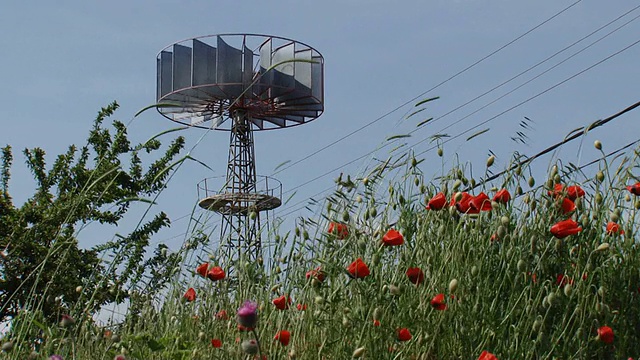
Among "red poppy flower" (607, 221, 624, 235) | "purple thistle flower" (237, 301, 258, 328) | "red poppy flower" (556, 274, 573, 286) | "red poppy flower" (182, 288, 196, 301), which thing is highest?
"red poppy flower" (607, 221, 624, 235)

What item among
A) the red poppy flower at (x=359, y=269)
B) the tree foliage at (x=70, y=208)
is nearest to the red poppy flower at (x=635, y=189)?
the red poppy flower at (x=359, y=269)

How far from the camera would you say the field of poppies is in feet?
9.05

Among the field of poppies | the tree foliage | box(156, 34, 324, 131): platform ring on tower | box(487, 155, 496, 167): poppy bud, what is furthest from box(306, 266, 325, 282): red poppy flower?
box(156, 34, 324, 131): platform ring on tower

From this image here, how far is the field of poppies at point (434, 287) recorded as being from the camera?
2.76 meters

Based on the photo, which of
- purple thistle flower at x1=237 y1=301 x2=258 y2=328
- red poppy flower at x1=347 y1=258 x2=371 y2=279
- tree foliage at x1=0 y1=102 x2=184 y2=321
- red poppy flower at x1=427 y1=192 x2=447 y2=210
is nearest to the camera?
purple thistle flower at x1=237 y1=301 x2=258 y2=328

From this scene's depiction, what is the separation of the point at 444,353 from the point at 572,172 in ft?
3.72

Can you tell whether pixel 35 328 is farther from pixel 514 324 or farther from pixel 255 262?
pixel 514 324

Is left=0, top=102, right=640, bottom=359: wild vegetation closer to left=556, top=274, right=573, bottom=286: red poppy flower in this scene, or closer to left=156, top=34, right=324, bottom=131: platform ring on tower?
left=556, top=274, right=573, bottom=286: red poppy flower

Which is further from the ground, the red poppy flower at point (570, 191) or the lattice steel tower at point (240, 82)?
the lattice steel tower at point (240, 82)

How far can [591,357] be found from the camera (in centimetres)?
291

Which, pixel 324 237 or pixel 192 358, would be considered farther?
pixel 324 237

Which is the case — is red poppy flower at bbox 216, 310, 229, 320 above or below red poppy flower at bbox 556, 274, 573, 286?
below

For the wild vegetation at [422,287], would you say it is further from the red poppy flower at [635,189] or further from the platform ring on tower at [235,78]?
the platform ring on tower at [235,78]

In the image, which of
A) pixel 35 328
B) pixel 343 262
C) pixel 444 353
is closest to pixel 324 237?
pixel 343 262
